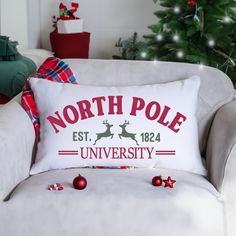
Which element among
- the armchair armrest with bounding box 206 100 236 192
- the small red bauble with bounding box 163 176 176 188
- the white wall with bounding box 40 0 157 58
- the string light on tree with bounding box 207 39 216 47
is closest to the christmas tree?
the string light on tree with bounding box 207 39 216 47

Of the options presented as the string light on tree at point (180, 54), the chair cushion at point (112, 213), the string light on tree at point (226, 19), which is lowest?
the chair cushion at point (112, 213)

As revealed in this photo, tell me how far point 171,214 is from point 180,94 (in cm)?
45

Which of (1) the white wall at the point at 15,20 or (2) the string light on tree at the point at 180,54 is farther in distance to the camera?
(1) the white wall at the point at 15,20

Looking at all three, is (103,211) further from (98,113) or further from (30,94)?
(30,94)

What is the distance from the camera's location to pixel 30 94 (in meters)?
1.55

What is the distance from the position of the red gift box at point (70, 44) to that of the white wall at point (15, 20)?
20 centimetres

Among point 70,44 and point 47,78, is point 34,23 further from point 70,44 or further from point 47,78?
point 47,78

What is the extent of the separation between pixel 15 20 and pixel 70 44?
399mm

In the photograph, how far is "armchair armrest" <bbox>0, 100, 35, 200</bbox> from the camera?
1.26 m

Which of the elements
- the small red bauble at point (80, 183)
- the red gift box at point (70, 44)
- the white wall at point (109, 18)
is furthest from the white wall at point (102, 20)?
the small red bauble at point (80, 183)

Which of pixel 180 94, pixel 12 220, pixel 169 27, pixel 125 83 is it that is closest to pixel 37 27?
pixel 169 27

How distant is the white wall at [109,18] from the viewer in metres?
3.19

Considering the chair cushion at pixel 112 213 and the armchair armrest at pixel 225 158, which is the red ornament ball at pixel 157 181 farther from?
the armchair armrest at pixel 225 158

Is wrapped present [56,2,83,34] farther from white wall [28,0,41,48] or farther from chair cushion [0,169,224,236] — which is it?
chair cushion [0,169,224,236]
